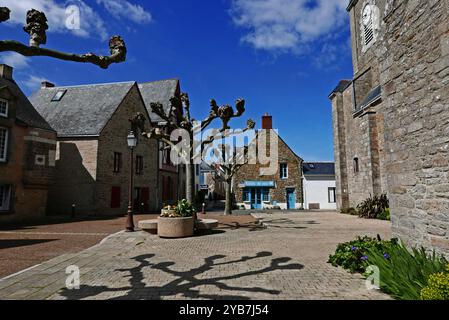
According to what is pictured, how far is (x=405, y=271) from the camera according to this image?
12.2ft

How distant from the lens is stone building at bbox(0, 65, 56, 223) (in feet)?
46.2

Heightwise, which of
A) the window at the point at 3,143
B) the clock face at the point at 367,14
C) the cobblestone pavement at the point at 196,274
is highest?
the clock face at the point at 367,14

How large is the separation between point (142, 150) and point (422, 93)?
64.8ft

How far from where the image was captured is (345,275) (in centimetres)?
470

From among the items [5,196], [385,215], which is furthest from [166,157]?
[385,215]

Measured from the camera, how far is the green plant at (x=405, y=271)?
3422 millimetres

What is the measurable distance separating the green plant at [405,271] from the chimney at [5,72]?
69.9 feet

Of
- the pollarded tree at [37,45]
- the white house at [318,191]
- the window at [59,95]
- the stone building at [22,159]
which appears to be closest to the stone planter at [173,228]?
the pollarded tree at [37,45]

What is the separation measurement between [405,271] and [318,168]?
80.1ft

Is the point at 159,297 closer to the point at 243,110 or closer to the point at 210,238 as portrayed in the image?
the point at 210,238

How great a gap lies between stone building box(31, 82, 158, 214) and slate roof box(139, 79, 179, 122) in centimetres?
234

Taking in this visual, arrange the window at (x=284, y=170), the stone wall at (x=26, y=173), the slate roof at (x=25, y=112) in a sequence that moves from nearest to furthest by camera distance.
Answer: the stone wall at (x=26, y=173), the slate roof at (x=25, y=112), the window at (x=284, y=170)

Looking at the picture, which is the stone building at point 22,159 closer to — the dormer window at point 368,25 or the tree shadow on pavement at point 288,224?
the tree shadow on pavement at point 288,224

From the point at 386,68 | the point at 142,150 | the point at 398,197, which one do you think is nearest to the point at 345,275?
the point at 398,197
